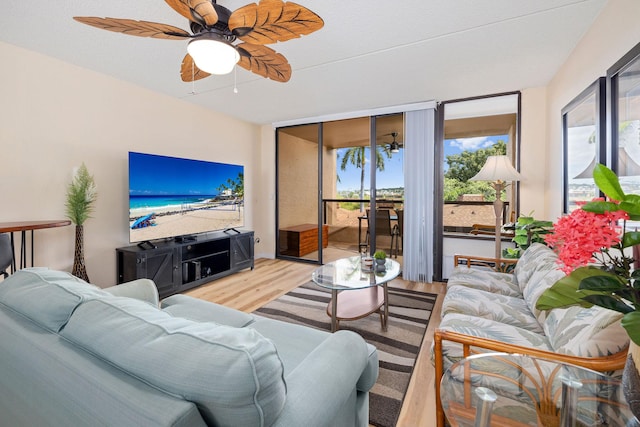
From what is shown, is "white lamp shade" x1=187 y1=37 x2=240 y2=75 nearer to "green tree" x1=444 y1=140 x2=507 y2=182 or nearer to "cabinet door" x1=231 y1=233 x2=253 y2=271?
"cabinet door" x1=231 y1=233 x2=253 y2=271

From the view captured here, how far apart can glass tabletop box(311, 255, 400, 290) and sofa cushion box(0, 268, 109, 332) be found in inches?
61.7

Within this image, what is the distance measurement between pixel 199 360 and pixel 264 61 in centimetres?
187

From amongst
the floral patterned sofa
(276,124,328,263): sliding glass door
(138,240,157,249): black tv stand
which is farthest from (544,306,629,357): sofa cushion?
(276,124,328,263): sliding glass door

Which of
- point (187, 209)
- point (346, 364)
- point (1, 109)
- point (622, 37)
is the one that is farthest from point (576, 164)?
point (1, 109)

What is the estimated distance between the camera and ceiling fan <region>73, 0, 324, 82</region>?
4.39 feet

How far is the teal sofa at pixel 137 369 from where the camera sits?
58 cm

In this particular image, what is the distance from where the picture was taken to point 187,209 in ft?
11.8

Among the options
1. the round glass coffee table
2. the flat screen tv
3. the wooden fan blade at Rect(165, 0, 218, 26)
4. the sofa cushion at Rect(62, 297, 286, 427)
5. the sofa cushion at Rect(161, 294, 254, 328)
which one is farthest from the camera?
the flat screen tv

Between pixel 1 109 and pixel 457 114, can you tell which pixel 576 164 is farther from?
pixel 1 109

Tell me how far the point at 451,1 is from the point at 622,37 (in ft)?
3.28

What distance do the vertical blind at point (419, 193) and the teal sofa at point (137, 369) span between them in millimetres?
3161

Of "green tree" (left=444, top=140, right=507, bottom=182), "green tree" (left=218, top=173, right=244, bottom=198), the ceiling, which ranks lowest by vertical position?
"green tree" (left=218, top=173, right=244, bottom=198)

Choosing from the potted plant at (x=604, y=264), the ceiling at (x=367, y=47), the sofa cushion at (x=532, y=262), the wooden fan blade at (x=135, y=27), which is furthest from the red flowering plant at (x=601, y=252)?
the wooden fan blade at (x=135, y=27)

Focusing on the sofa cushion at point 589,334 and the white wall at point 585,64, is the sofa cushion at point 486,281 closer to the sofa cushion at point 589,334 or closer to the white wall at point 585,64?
the sofa cushion at point 589,334
